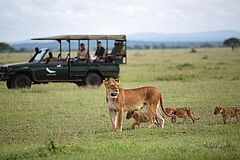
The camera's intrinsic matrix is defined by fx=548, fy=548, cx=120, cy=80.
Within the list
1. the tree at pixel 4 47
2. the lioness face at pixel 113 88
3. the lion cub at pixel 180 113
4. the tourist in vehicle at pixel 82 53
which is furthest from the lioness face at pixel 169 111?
the tree at pixel 4 47

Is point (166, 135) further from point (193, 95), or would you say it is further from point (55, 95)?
point (55, 95)

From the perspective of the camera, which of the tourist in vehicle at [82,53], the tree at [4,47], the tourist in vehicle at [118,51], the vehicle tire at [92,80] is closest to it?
the vehicle tire at [92,80]

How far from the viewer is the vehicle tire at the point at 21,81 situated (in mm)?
22781

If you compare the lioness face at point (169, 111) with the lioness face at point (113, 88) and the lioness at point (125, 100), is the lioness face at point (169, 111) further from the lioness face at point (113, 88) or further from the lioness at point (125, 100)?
the lioness face at point (113, 88)

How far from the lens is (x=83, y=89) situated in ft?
77.4

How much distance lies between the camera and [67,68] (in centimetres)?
2333

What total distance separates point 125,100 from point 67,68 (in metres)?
10.8

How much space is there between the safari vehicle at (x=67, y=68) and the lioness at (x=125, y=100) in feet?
34.8

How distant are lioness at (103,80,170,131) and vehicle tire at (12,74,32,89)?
1073 centimetres

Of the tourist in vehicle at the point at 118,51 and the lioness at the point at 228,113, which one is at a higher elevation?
the tourist in vehicle at the point at 118,51

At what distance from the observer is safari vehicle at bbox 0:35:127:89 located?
2283cm

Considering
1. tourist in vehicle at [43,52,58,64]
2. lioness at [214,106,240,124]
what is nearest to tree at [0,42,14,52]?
tourist in vehicle at [43,52,58,64]

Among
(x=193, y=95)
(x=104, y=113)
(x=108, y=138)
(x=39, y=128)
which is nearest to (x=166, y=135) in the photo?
(x=108, y=138)

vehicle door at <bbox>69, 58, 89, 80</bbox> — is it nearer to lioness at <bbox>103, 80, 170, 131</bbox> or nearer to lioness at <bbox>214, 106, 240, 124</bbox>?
lioness at <bbox>103, 80, 170, 131</bbox>
